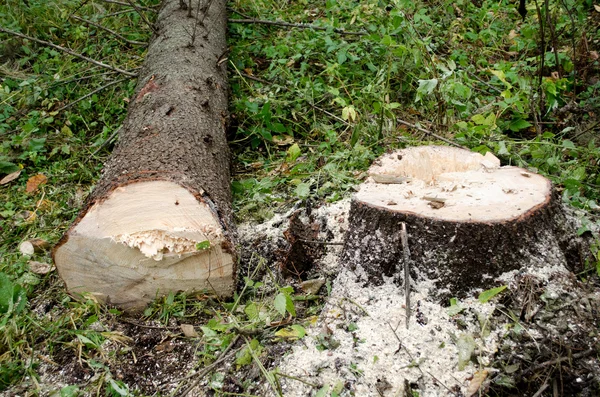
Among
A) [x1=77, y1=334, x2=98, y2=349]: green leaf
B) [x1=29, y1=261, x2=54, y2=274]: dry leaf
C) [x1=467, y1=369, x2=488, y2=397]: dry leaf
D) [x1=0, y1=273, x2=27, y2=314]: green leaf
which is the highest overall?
[x1=467, y1=369, x2=488, y2=397]: dry leaf

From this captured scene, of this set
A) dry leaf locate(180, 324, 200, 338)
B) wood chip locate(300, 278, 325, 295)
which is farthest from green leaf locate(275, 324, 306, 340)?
dry leaf locate(180, 324, 200, 338)

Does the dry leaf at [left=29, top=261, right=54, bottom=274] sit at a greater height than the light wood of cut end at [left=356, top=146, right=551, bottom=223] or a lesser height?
lesser

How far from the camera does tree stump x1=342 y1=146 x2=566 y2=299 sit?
6.34 feet

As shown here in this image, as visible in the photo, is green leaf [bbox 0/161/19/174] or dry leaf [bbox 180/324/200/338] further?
green leaf [bbox 0/161/19/174]

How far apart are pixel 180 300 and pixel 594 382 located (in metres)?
1.59

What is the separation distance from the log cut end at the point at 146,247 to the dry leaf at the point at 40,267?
350 mm

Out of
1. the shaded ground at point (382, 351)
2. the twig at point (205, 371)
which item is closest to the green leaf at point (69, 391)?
the shaded ground at point (382, 351)

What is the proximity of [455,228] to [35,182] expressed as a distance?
8.73 ft

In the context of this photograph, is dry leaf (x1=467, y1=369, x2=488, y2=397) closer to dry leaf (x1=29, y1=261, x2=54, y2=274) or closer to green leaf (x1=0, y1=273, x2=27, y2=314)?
green leaf (x1=0, y1=273, x2=27, y2=314)

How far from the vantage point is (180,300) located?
7.88 ft

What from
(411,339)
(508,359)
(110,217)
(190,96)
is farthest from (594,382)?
(190,96)

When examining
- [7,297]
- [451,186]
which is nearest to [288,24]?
[451,186]

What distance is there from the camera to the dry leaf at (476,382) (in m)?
1.72

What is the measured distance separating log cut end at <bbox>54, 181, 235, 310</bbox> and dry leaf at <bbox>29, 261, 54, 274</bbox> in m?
0.35
